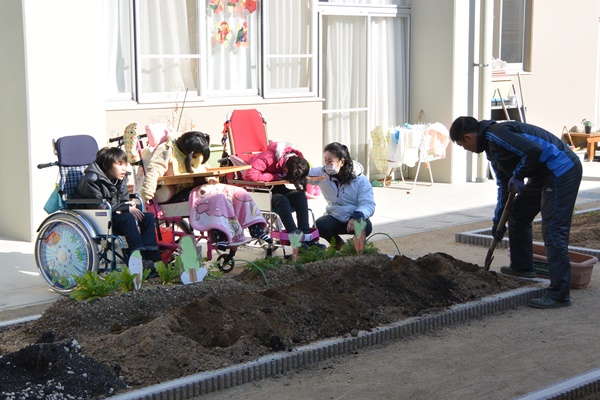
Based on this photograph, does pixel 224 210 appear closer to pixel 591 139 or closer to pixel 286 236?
pixel 286 236

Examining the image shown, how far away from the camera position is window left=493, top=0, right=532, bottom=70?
54.1 feet

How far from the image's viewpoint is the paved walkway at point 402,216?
7.63m

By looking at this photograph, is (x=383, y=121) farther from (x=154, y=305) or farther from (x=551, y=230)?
(x=154, y=305)

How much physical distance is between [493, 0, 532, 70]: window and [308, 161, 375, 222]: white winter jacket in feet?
27.9

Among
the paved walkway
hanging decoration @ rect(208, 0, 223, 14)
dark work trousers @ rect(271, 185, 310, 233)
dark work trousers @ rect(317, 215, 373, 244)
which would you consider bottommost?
the paved walkway

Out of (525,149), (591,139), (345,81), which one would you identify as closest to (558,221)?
(525,149)

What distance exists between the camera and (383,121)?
14617mm

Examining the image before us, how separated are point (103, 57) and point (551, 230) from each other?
223 inches

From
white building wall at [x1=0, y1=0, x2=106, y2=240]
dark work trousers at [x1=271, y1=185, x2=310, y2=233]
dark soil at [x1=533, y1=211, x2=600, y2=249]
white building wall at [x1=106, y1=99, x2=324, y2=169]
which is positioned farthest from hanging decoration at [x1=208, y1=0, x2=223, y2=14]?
dark soil at [x1=533, y1=211, x2=600, y2=249]

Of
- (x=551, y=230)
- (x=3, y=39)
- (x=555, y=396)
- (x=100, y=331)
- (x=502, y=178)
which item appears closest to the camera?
(x=555, y=396)

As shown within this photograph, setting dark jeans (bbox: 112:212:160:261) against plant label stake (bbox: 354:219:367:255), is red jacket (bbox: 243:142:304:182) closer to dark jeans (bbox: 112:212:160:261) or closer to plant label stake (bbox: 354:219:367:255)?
plant label stake (bbox: 354:219:367:255)

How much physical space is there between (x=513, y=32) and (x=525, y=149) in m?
9.98

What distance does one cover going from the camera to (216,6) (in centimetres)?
1184

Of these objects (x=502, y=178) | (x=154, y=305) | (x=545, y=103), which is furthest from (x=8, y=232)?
(x=545, y=103)
